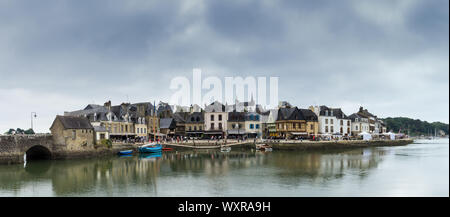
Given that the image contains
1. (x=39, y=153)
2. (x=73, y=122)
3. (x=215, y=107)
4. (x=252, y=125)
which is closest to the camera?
(x=73, y=122)

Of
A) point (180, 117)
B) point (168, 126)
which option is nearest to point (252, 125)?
point (180, 117)

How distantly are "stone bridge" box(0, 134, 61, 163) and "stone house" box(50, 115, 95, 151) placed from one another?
2.85ft

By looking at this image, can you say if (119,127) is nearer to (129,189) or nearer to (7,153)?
(7,153)

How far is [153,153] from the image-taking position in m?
46.5

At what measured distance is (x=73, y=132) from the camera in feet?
129

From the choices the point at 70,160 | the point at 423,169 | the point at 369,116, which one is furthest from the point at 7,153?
the point at 369,116

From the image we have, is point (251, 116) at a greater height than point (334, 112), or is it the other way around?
point (334, 112)

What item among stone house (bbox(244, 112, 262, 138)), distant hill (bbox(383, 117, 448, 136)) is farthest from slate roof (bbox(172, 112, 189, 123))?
distant hill (bbox(383, 117, 448, 136))

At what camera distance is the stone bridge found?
34.4m

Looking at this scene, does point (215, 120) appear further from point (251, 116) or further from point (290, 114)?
point (290, 114)

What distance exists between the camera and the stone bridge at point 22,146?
34438 mm

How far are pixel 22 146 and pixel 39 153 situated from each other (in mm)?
5252

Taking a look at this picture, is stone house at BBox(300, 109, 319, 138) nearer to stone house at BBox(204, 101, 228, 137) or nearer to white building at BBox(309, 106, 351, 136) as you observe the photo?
white building at BBox(309, 106, 351, 136)

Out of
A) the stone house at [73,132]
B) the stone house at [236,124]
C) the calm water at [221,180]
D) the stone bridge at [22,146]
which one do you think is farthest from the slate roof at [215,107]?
the calm water at [221,180]
